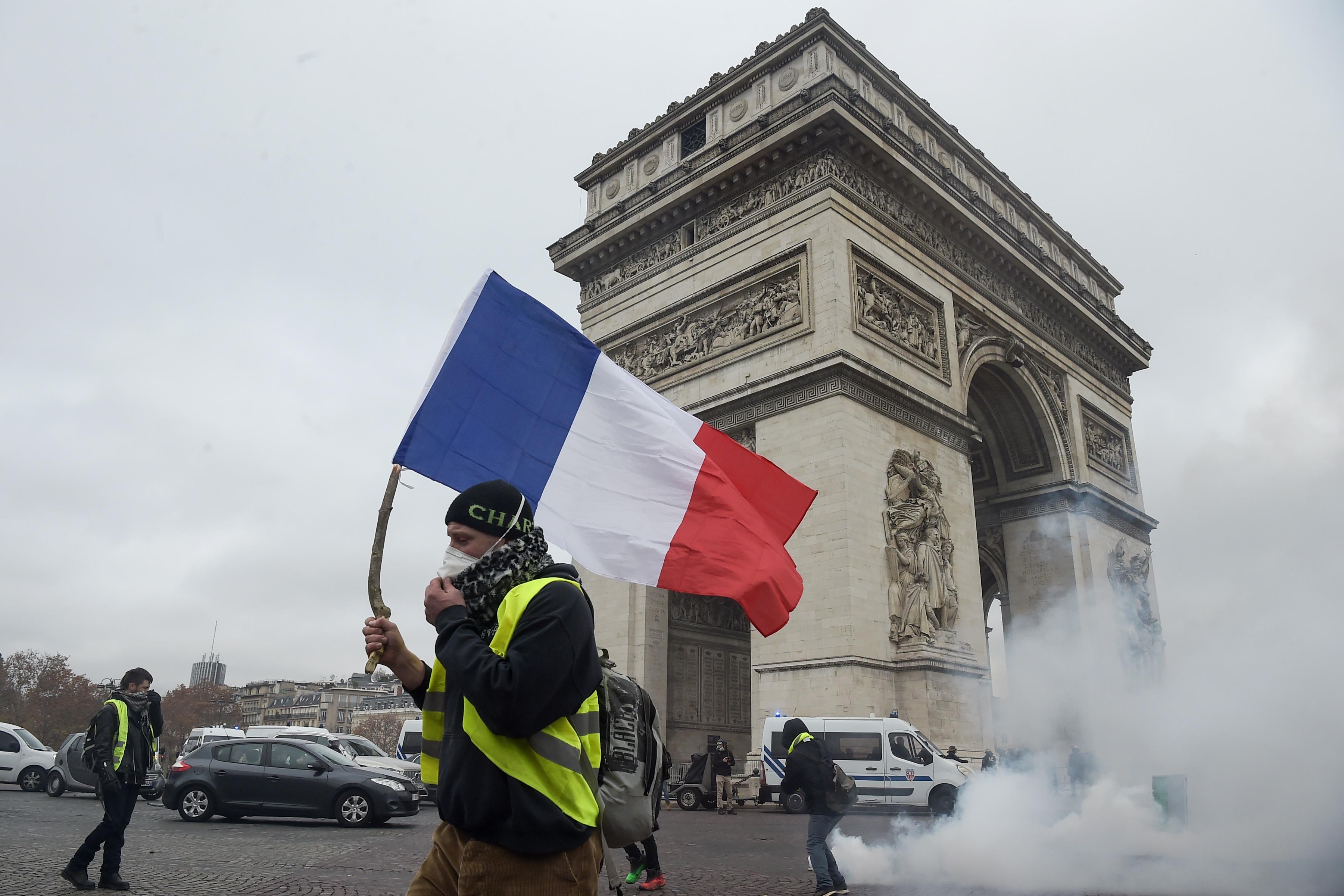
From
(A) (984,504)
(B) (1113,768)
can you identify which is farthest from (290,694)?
(B) (1113,768)

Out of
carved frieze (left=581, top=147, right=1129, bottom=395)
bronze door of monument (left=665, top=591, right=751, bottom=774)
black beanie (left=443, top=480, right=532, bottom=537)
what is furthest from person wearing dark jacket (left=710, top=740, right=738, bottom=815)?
black beanie (left=443, top=480, right=532, bottom=537)

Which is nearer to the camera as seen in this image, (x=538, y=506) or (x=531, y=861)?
(x=531, y=861)

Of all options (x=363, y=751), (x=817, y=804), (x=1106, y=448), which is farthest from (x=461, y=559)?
(x=1106, y=448)

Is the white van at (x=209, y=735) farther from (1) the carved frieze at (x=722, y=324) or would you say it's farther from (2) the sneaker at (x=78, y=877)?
(2) the sneaker at (x=78, y=877)

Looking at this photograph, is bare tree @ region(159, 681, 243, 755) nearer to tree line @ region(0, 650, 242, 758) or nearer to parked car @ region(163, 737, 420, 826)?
tree line @ region(0, 650, 242, 758)

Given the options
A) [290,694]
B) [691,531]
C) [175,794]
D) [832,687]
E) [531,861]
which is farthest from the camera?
[290,694]

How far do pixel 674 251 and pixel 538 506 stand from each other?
19.5 meters

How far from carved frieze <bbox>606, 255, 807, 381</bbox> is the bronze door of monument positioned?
573cm

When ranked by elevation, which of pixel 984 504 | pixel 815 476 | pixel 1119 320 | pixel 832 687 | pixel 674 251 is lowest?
pixel 832 687

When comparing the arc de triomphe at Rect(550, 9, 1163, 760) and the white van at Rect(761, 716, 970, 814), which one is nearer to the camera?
the white van at Rect(761, 716, 970, 814)

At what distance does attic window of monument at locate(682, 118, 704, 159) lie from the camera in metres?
24.4

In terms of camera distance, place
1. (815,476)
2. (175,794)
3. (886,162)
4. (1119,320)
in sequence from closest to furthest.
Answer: (175,794) < (815,476) < (886,162) < (1119,320)

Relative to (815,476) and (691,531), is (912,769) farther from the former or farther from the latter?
(691,531)

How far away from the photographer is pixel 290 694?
440ft
